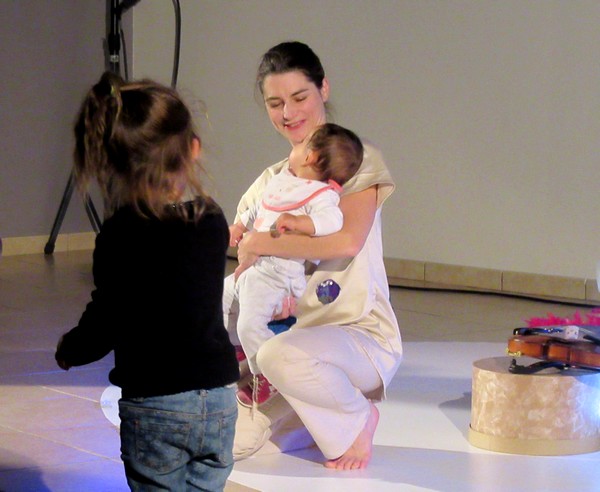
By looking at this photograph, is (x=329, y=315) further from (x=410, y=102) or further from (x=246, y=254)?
(x=410, y=102)

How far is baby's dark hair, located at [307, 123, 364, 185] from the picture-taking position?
8.86 ft

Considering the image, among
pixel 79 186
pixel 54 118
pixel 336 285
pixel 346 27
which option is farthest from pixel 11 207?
pixel 79 186

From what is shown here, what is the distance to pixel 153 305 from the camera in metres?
1.74

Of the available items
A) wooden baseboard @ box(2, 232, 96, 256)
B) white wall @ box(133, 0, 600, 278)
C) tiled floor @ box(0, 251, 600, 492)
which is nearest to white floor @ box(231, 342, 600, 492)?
tiled floor @ box(0, 251, 600, 492)

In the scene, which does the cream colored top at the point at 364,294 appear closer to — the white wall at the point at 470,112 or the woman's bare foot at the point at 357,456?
the woman's bare foot at the point at 357,456

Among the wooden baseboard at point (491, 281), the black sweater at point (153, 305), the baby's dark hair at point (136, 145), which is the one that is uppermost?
the baby's dark hair at point (136, 145)

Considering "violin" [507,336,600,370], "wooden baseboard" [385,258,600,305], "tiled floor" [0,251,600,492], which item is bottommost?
"wooden baseboard" [385,258,600,305]

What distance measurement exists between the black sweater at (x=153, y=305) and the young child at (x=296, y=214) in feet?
3.01

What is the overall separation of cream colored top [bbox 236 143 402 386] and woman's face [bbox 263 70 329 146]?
164 millimetres

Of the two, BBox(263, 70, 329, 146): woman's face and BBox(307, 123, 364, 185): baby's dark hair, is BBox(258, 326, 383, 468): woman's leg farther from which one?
BBox(263, 70, 329, 146): woman's face

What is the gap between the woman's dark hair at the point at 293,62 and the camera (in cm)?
287

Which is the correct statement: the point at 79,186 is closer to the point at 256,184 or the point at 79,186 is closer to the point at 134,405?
the point at 134,405

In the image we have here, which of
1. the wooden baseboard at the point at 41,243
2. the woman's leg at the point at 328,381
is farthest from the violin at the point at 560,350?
the wooden baseboard at the point at 41,243

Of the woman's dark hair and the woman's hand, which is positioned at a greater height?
the woman's dark hair
